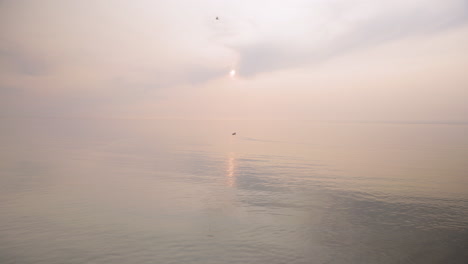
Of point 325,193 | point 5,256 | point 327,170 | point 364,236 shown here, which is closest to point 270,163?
point 327,170

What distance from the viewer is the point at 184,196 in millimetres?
27672

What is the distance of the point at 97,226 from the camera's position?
19.8 metres

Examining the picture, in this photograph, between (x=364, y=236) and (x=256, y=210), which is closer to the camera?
(x=364, y=236)

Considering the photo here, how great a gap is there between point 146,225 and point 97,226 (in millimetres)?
3204

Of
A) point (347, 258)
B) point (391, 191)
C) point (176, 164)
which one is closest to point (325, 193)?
point (391, 191)

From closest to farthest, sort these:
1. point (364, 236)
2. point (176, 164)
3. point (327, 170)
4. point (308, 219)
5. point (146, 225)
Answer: point (364, 236) → point (146, 225) → point (308, 219) → point (327, 170) → point (176, 164)

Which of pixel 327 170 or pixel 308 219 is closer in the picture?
pixel 308 219

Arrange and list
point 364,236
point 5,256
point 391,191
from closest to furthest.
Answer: point 5,256 < point 364,236 < point 391,191

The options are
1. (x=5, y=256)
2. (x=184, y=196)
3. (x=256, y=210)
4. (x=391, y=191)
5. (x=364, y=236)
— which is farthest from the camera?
(x=391, y=191)

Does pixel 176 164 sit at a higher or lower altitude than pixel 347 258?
higher

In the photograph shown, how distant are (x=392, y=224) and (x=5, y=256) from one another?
79.4 ft

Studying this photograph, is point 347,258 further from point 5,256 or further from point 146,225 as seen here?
point 5,256

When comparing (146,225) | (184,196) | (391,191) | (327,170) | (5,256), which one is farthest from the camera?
(327,170)

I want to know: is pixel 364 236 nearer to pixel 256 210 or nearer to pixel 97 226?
pixel 256 210
